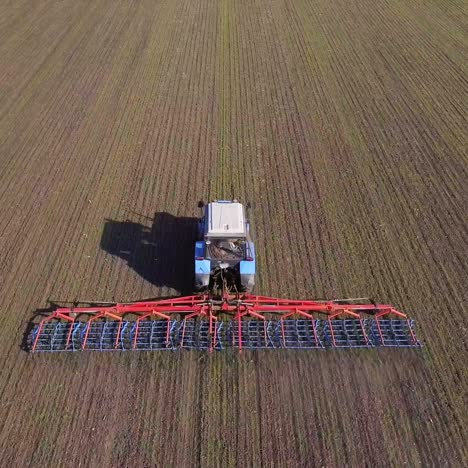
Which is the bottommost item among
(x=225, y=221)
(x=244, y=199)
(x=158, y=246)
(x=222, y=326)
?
(x=222, y=326)

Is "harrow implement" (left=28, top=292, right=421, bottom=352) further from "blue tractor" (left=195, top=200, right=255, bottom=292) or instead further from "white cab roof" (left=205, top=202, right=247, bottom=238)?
"white cab roof" (left=205, top=202, right=247, bottom=238)

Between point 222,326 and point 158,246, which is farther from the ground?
point 158,246

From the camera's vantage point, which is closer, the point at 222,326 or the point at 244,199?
the point at 222,326

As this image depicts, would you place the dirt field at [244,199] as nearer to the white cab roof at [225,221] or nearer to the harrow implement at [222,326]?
the harrow implement at [222,326]

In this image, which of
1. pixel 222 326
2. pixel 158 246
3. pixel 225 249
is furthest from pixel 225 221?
pixel 158 246

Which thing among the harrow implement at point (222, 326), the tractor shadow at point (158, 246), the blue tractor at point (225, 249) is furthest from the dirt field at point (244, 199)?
the blue tractor at point (225, 249)

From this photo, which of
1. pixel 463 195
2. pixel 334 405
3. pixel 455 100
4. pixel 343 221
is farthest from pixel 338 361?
pixel 455 100

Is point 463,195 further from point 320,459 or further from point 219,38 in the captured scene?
point 219,38

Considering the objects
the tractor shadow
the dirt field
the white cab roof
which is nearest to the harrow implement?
the dirt field

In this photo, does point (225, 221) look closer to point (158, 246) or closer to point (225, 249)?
point (225, 249)
